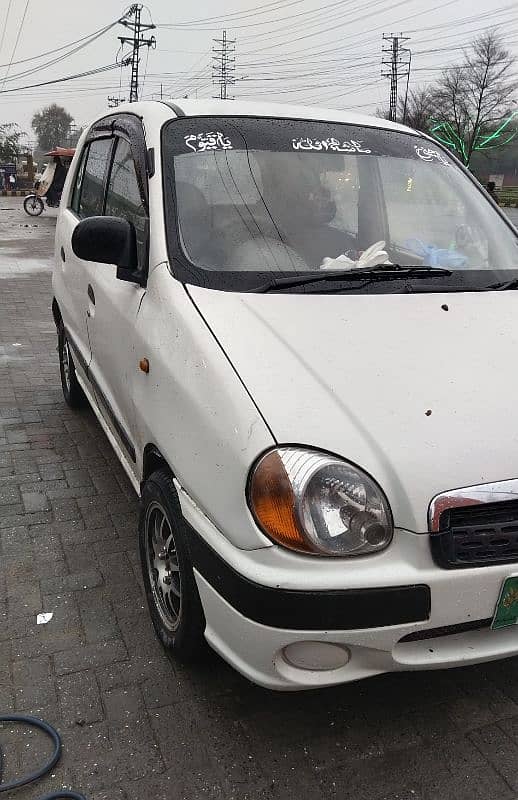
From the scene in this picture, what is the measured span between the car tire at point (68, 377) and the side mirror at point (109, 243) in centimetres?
212

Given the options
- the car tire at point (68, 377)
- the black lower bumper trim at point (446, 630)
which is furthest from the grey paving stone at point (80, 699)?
the car tire at point (68, 377)

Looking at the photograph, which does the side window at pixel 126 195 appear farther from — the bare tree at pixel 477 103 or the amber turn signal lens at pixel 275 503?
Answer: the bare tree at pixel 477 103

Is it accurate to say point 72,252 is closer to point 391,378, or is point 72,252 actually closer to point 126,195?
point 126,195

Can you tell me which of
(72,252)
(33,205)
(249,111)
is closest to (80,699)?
(72,252)

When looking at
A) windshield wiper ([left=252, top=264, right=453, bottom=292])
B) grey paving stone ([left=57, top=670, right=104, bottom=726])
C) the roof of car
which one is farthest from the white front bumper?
the roof of car

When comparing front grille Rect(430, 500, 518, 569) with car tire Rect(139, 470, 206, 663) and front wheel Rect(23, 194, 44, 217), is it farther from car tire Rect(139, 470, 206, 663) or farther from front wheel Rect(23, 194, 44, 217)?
front wheel Rect(23, 194, 44, 217)

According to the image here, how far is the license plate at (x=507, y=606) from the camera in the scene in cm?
192

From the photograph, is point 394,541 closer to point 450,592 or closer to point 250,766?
point 450,592

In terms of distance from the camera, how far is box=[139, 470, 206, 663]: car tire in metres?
2.27

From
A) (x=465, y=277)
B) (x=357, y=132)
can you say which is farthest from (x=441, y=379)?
(x=357, y=132)

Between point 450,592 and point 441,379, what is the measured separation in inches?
25.1

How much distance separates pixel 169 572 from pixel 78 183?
2.91 metres

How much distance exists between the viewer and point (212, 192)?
2906 millimetres

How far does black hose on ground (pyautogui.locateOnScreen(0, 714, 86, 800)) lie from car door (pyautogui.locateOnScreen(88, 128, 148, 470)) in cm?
110
